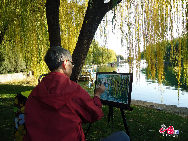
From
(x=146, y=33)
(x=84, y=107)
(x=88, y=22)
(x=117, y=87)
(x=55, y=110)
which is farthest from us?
(x=146, y=33)

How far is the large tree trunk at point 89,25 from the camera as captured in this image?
9.87ft

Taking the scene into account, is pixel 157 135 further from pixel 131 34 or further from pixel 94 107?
pixel 94 107

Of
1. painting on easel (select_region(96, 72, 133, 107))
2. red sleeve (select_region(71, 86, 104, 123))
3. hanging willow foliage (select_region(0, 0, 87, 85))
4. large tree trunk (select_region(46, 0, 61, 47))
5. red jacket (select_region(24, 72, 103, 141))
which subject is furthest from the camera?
hanging willow foliage (select_region(0, 0, 87, 85))

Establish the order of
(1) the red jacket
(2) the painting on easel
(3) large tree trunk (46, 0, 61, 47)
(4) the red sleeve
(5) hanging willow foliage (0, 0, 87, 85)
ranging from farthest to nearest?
1. (5) hanging willow foliage (0, 0, 87, 85)
2. (3) large tree trunk (46, 0, 61, 47)
3. (2) the painting on easel
4. (4) the red sleeve
5. (1) the red jacket

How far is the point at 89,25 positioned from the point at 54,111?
2200 millimetres

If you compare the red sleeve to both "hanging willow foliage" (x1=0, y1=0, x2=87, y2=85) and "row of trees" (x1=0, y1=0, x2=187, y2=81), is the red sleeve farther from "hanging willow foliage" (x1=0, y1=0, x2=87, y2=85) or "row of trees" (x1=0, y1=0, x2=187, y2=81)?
→ "hanging willow foliage" (x1=0, y1=0, x2=87, y2=85)

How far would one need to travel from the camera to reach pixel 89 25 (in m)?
3.08

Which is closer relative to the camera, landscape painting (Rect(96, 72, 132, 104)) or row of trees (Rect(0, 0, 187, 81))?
landscape painting (Rect(96, 72, 132, 104))

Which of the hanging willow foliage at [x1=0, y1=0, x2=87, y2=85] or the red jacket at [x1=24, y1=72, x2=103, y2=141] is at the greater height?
the hanging willow foliage at [x1=0, y1=0, x2=87, y2=85]

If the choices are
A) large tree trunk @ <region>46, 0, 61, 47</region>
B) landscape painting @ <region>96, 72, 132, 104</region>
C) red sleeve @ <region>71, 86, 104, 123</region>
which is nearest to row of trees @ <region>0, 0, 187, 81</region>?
large tree trunk @ <region>46, 0, 61, 47</region>

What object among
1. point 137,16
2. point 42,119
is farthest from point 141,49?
point 42,119

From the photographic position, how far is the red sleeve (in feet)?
4.18

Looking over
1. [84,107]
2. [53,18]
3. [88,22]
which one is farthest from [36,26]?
[84,107]

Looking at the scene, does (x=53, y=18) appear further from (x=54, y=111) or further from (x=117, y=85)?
(x=54, y=111)
